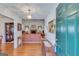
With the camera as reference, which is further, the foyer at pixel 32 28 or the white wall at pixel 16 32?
the white wall at pixel 16 32

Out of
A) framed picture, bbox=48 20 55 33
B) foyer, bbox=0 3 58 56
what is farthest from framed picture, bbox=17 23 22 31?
framed picture, bbox=48 20 55 33

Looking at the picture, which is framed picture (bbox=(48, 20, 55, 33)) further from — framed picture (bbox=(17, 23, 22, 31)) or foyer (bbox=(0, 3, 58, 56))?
framed picture (bbox=(17, 23, 22, 31))

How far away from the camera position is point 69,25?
5.58 feet

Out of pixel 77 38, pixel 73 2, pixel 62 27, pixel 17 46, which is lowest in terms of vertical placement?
pixel 17 46

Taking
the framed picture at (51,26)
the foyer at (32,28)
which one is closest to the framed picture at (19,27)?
the foyer at (32,28)

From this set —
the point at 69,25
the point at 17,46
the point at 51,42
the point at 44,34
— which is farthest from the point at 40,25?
the point at 69,25

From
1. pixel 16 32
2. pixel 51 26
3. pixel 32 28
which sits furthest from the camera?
pixel 16 32

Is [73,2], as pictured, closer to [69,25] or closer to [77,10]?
[77,10]

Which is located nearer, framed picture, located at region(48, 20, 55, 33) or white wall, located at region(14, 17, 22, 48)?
framed picture, located at region(48, 20, 55, 33)

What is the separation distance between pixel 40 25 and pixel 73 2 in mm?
1095

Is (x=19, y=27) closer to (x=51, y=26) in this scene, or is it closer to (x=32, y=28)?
(x=32, y=28)

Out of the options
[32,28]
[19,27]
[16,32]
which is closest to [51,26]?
[32,28]

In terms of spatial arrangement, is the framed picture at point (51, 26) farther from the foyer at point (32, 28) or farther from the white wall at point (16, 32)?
the white wall at point (16, 32)

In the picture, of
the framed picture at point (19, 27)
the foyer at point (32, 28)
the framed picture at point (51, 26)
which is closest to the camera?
the framed picture at point (51, 26)
